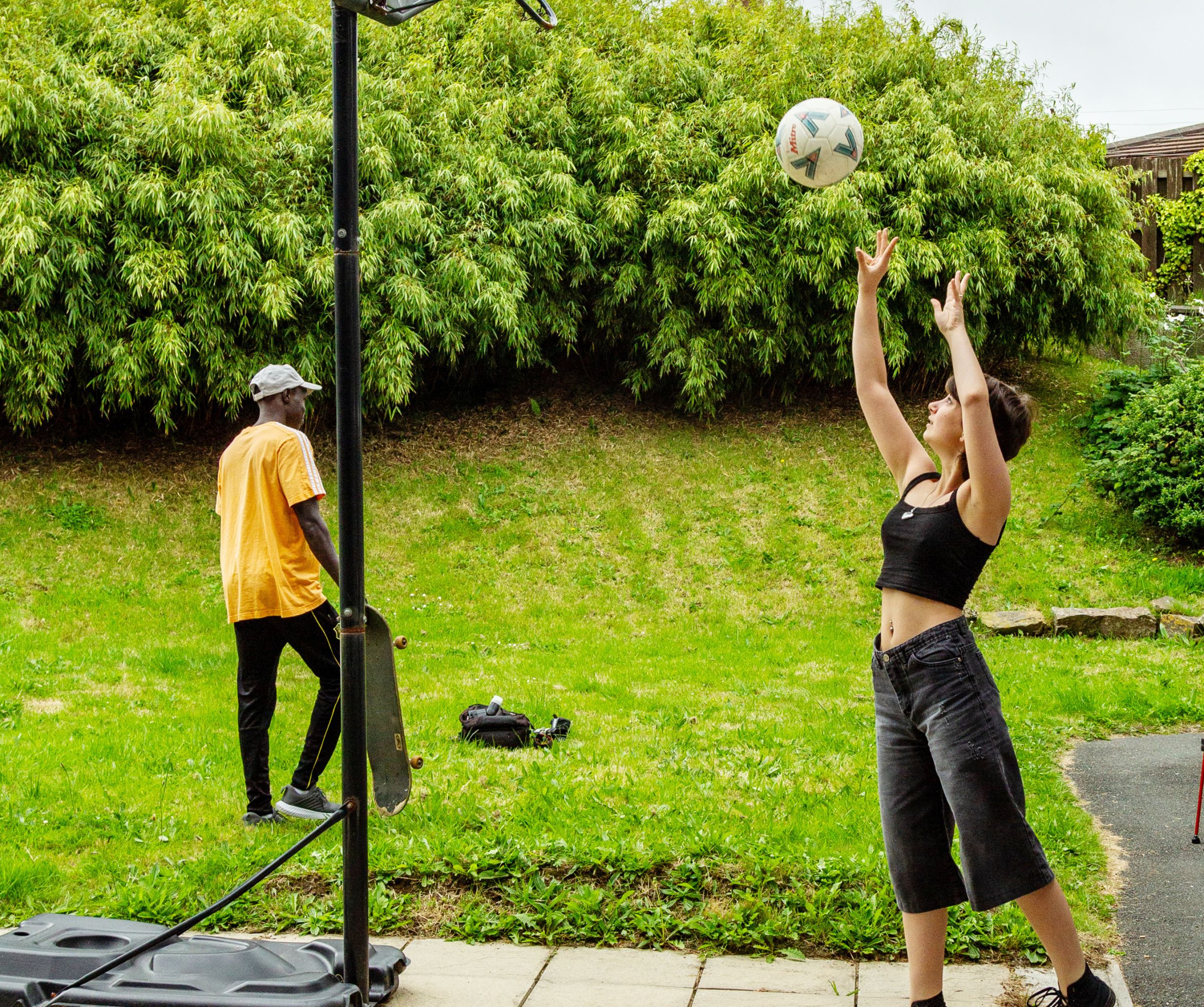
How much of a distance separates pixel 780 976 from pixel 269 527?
238 centimetres

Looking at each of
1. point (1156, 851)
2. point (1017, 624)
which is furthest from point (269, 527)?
point (1017, 624)

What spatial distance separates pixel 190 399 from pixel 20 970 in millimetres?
7775

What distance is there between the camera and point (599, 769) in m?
4.64

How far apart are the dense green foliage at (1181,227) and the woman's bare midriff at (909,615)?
13191 millimetres

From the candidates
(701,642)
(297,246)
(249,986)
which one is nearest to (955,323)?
(249,986)

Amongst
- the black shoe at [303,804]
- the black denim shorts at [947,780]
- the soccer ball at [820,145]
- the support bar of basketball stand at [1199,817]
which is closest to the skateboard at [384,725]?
the black denim shorts at [947,780]

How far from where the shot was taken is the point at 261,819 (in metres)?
3.97

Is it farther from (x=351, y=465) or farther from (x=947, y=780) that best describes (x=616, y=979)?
(x=351, y=465)

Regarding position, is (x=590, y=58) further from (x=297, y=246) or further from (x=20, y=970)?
(x=20, y=970)

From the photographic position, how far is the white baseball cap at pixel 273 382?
4.02 meters

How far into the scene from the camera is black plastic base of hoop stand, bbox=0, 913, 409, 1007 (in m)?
2.40

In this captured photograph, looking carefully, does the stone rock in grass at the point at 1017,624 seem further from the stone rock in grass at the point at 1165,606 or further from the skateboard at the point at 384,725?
the skateboard at the point at 384,725

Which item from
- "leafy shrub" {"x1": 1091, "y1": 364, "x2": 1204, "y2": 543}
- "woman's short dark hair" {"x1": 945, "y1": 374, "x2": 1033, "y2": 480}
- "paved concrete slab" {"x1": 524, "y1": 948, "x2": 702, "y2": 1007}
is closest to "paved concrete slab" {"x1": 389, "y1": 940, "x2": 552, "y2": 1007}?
"paved concrete slab" {"x1": 524, "y1": 948, "x2": 702, "y2": 1007}

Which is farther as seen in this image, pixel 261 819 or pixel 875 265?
pixel 261 819
